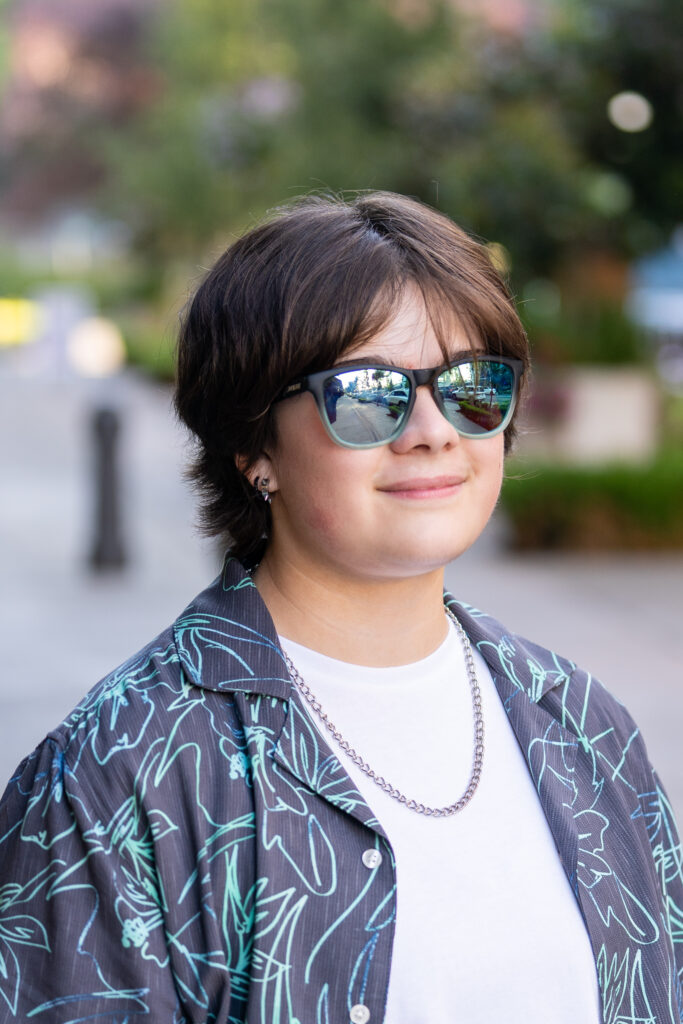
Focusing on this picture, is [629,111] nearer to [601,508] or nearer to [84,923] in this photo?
[601,508]

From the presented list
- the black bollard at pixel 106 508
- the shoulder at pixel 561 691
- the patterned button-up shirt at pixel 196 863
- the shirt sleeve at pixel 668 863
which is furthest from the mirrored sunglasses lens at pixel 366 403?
the black bollard at pixel 106 508

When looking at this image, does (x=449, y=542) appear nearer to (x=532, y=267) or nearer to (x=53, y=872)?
(x=53, y=872)

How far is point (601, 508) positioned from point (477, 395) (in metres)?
8.24

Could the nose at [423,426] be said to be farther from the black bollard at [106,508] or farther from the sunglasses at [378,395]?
the black bollard at [106,508]

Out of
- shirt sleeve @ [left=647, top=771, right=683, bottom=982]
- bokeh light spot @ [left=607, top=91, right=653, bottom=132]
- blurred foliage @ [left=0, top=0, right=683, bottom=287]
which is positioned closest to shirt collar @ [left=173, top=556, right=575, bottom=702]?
shirt sleeve @ [left=647, top=771, right=683, bottom=982]

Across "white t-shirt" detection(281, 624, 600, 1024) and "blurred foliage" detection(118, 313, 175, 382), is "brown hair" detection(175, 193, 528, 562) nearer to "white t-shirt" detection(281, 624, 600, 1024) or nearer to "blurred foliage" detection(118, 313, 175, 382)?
"white t-shirt" detection(281, 624, 600, 1024)

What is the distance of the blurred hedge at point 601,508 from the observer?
31.3 feet

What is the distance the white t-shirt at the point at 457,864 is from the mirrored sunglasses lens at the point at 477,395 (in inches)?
12.3

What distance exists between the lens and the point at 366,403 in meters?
1.56

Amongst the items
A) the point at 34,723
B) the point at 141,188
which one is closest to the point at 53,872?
the point at 34,723

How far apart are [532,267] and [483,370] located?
9.78m

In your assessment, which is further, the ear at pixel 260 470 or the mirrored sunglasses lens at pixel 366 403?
the ear at pixel 260 470

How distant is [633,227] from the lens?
10.6 m

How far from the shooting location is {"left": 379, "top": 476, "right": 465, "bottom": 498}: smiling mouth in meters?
1.60
